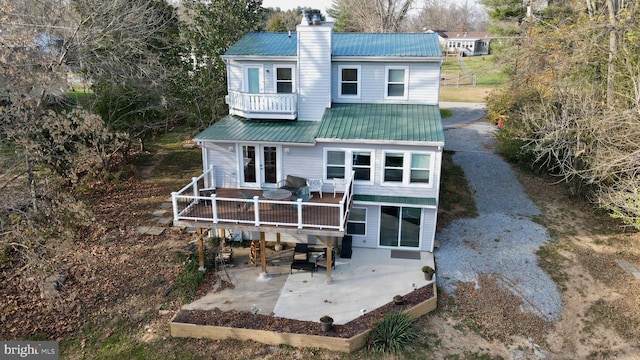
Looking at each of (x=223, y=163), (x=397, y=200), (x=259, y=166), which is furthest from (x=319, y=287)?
(x=223, y=163)

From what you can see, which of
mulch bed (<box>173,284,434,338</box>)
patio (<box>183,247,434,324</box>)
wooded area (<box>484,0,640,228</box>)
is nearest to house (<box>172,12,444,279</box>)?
patio (<box>183,247,434,324</box>)

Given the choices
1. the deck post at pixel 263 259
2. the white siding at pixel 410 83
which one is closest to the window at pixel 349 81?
the white siding at pixel 410 83

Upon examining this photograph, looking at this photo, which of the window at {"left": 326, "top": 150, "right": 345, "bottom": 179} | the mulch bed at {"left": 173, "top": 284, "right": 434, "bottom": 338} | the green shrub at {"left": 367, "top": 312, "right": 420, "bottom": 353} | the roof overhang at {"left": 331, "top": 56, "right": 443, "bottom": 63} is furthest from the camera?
the roof overhang at {"left": 331, "top": 56, "right": 443, "bottom": 63}

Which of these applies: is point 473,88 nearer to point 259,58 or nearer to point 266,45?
point 266,45

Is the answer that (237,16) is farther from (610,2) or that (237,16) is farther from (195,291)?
(610,2)

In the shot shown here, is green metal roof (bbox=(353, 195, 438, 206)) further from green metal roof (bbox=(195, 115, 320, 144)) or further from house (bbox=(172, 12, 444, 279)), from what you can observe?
green metal roof (bbox=(195, 115, 320, 144))

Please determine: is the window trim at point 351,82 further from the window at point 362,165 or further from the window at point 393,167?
the window at point 393,167
